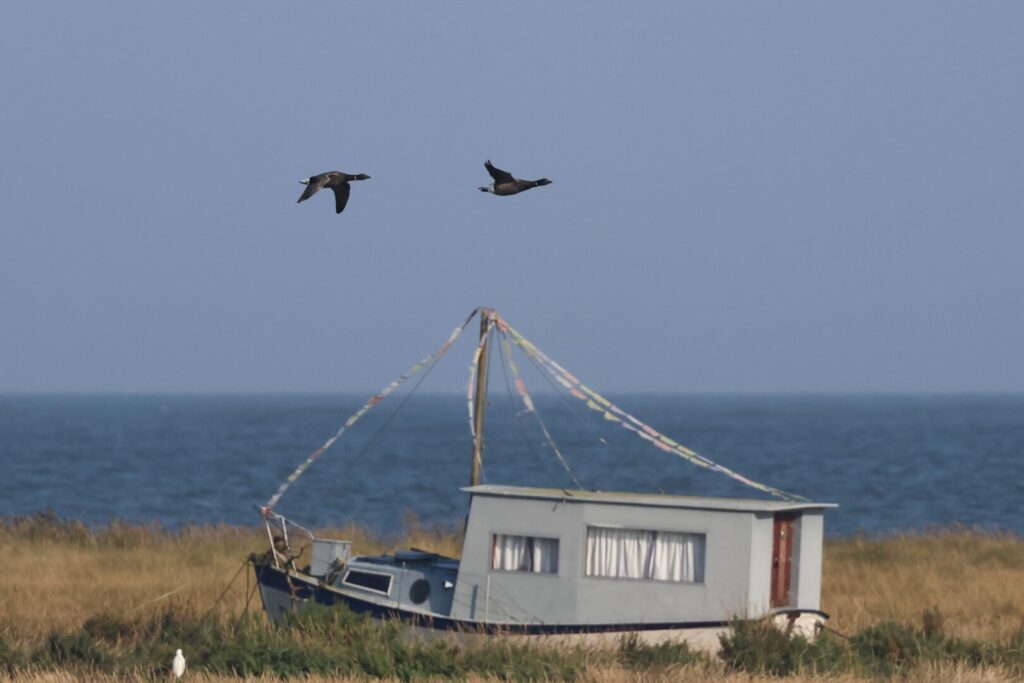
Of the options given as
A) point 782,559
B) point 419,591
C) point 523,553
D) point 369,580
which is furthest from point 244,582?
point 782,559

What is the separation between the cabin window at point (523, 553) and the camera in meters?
18.3

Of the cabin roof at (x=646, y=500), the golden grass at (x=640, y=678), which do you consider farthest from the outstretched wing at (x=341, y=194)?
the cabin roof at (x=646, y=500)

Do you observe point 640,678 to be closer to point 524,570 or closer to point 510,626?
point 510,626

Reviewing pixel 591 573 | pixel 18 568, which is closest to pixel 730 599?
pixel 591 573

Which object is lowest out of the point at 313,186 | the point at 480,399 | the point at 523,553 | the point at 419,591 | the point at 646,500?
the point at 419,591

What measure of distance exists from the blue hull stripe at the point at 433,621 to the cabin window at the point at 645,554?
0.57m

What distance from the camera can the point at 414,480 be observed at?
74.2 metres

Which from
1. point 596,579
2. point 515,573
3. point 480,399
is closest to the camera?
point 596,579

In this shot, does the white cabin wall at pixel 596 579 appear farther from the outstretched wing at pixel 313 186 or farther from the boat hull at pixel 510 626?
the outstretched wing at pixel 313 186

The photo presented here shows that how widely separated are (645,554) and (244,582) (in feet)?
29.0

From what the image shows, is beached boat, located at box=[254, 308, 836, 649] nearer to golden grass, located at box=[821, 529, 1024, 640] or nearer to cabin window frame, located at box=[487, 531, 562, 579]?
cabin window frame, located at box=[487, 531, 562, 579]

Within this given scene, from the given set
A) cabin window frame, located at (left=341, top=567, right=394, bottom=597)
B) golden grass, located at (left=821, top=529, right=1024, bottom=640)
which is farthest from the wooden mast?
golden grass, located at (left=821, top=529, right=1024, bottom=640)

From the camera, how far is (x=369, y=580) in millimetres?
19453

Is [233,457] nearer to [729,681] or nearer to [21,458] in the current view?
[21,458]
